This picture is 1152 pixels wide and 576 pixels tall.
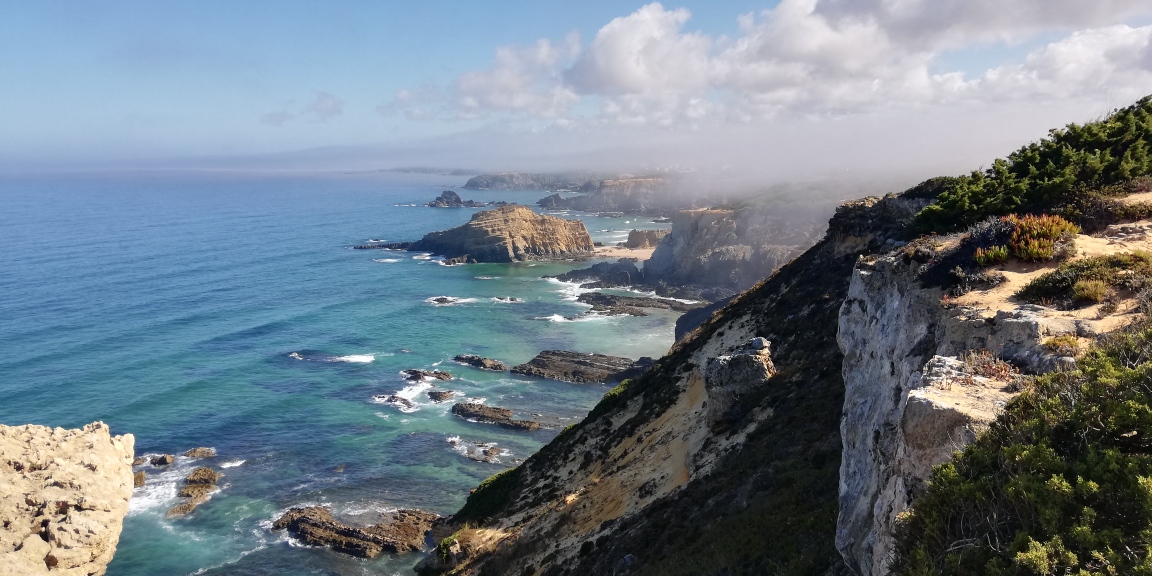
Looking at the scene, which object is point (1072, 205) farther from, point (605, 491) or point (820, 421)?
point (605, 491)

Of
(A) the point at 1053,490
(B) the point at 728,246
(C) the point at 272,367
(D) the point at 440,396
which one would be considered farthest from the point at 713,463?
(B) the point at 728,246

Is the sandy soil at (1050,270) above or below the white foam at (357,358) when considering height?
above

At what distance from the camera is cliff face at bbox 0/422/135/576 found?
30244 mm

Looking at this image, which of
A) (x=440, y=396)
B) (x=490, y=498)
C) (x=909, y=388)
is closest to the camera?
(x=909, y=388)

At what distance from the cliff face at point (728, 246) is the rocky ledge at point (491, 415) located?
168ft

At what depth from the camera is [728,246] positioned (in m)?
104

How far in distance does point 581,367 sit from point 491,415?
12.8m

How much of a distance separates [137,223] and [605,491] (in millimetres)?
165927

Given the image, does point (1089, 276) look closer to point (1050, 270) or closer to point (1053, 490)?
point (1050, 270)

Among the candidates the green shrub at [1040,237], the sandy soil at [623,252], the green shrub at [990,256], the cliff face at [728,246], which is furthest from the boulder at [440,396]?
the sandy soil at [623,252]

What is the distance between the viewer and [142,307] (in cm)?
8050

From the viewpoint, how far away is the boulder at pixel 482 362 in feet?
221

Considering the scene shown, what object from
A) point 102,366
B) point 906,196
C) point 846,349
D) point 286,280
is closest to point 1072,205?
point 846,349

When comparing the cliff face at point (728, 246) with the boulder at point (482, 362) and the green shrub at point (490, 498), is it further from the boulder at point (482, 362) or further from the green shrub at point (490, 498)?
the green shrub at point (490, 498)
